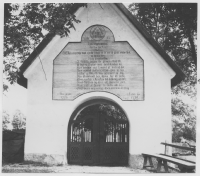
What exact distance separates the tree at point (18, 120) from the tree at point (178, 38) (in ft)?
16.8

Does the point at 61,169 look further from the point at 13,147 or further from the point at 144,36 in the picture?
the point at 144,36

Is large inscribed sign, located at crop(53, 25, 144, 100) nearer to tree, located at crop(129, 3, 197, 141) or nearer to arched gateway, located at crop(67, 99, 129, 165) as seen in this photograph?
arched gateway, located at crop(67, 99, 129, 165)

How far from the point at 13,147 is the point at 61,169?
89.6 inches

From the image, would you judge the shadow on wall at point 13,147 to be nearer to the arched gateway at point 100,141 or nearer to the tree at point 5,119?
the tree at point 5,119

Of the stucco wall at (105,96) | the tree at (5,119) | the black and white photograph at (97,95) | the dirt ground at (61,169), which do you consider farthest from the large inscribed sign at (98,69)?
the dirt ground at (61,169)

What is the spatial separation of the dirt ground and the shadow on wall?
2.12 ft

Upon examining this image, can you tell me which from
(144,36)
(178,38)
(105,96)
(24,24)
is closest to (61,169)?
(105,96)

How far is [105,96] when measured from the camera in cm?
913

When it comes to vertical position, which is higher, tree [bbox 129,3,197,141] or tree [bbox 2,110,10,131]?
tree [bbox 129,3,197,141]

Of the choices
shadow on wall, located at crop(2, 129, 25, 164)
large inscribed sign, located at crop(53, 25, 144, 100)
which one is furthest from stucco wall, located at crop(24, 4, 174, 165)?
shadow on wall, located at crop(2, 129, 25, 164)

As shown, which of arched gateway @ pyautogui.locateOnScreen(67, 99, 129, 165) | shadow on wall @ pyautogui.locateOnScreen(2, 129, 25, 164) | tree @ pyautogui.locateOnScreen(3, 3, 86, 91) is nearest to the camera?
tree @ pyautogui.locateOnScreen(3, 3, 86, 91)

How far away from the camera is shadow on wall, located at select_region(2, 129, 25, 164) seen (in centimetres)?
929

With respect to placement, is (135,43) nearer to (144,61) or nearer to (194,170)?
(144,61)

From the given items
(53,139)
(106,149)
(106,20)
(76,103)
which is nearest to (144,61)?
(106,20)
